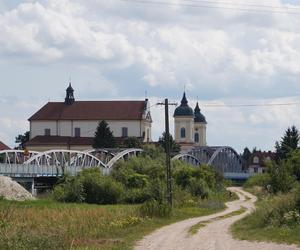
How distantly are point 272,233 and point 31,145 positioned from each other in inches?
5400

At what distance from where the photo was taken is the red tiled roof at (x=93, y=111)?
563 ft

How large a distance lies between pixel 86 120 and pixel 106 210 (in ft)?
415

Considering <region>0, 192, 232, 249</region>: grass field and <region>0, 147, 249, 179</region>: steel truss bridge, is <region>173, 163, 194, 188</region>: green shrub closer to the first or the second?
<region>0, 147, 249, 179</region>: steel truss bridge

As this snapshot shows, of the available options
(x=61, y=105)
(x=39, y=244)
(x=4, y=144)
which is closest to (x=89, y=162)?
(x=4, y=144)

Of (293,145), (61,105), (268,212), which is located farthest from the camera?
(61,105)

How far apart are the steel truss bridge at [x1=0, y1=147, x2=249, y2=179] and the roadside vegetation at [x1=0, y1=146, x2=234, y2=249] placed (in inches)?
316

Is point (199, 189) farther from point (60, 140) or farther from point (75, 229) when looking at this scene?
point (60, 140)

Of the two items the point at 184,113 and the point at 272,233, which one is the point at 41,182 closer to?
the point at 272,233

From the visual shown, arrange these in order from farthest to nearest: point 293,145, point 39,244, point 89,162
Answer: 1. point 293,145
2. point 89,162
3. point 39,244

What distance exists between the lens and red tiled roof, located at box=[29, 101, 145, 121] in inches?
6757

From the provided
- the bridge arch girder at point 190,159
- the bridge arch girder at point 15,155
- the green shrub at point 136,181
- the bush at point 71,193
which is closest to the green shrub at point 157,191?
the bush at point 71,193

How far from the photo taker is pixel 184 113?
598ft

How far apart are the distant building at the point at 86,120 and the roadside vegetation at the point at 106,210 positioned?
6371cm

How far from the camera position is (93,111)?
175000mm
